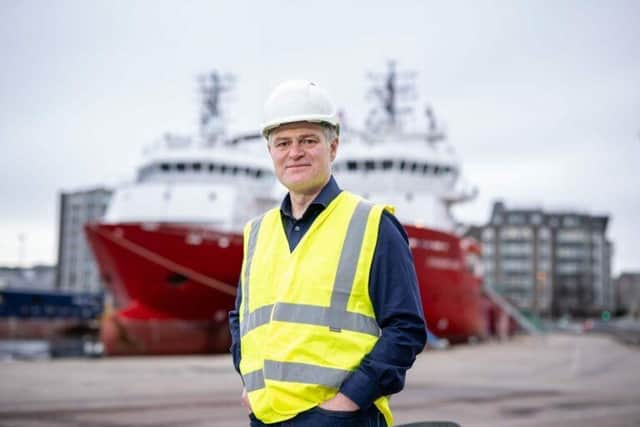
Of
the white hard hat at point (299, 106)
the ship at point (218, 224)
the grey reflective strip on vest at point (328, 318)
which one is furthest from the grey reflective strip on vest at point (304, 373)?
the ship at point (218, 224)

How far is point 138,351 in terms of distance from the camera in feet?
67.3

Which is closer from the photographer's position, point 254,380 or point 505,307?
point 254,380

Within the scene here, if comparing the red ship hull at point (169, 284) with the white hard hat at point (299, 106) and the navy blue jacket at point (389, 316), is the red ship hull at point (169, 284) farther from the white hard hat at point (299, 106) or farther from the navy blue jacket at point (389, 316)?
the navy blue jacket at point (389, 316)

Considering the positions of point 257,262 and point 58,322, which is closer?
point 257,262

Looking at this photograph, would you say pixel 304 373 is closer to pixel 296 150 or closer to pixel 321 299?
pixel 321 299

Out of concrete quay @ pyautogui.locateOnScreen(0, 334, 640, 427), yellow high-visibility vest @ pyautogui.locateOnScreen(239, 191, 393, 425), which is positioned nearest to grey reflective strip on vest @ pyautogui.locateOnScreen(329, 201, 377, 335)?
yellow high-visibility vest @ pyautogui.locateOnScreen(239, 191, 393, 425)

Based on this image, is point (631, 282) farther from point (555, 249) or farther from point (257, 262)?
point (257, 262)

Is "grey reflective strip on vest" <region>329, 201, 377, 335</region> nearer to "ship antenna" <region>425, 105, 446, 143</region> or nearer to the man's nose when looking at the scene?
the man's nose

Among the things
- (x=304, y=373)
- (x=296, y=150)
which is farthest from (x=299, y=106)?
(x=304, y=373)

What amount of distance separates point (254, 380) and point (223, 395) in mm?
6799

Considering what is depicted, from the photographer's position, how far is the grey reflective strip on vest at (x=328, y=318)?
225 centimetres

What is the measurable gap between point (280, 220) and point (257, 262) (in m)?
0.15

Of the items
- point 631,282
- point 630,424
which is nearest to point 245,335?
point 630,424

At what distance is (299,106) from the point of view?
95.3 inches
